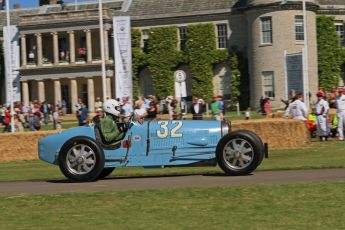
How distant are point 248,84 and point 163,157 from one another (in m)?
50.0

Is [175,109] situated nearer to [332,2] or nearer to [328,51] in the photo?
[328,51]

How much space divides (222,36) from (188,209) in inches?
2260

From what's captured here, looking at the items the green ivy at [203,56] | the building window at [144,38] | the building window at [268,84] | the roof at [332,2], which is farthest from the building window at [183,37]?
the roof at [332,2]

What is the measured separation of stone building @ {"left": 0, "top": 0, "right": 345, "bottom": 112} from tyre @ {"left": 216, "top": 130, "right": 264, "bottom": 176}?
43.3 metres

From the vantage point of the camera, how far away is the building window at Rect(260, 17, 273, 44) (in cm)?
6100

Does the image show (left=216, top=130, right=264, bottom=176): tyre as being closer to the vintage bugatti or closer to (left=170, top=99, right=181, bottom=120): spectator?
the vintage bugatti

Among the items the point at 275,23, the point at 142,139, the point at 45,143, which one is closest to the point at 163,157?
the point at 142,139

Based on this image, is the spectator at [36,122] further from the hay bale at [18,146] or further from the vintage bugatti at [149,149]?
the vintage bugatti at [149,149]

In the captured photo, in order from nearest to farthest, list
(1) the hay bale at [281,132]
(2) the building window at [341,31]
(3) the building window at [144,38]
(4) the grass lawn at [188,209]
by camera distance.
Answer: (4) the grass lawn at [188,209] → (1) the hay bale at [281,132] → (2) the building window at [341,31] → (3) the building window at [144,38]

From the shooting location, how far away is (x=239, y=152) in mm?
14078

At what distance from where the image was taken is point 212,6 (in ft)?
218

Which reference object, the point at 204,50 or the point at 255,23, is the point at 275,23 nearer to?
the point at 255,23

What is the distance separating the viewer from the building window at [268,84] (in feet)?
202

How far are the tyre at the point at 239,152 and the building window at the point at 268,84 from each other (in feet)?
158
